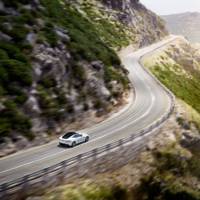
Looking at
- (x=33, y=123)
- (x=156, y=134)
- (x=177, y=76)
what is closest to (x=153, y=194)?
(x=156, y=134)

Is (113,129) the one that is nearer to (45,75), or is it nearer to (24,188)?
(45,75)

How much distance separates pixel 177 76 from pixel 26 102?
62991 mm

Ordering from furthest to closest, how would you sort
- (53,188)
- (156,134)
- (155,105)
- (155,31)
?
(155,31) < (155,105) < (156,134) < (53,188)

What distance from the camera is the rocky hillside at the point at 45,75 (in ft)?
140

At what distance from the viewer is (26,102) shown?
144 feet

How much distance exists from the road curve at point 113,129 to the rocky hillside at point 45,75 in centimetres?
200

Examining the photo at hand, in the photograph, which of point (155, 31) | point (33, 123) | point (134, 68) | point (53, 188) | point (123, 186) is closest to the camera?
point (53, 188)

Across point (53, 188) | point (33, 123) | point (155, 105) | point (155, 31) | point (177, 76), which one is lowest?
point (155, 31)

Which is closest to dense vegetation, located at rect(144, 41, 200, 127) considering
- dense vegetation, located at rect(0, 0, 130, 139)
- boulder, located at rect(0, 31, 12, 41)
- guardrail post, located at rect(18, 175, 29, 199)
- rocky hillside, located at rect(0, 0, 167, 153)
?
rocky hillside, located at rect(0, 0, 167, 153)

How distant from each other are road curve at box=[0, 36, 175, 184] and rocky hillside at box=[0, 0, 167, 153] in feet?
→ 6.57

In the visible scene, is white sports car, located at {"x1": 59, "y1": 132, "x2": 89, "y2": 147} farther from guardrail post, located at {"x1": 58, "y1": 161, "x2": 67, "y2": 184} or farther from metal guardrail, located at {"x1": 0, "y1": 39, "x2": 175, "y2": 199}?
guardrail post, located at {"x1": 58, "y1": 161, "x2": 67, "y2": 184}

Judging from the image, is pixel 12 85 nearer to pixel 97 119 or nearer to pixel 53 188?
pixel 97 119

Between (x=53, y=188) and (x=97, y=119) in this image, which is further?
(x=97, y=119)

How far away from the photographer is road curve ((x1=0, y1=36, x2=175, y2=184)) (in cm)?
3491
